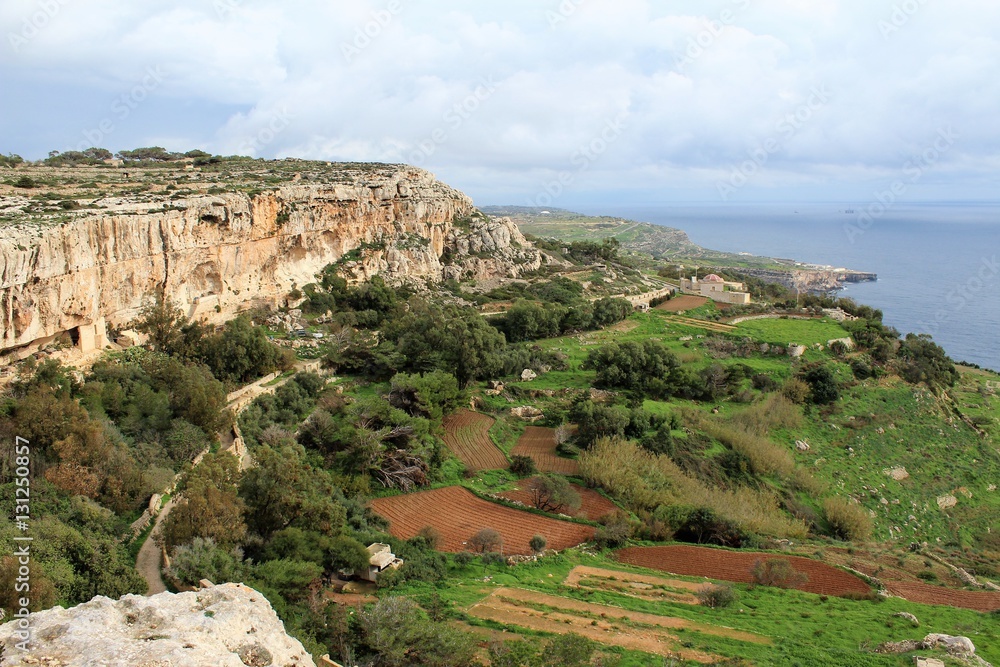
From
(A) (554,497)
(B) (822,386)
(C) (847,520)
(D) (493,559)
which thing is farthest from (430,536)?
(B) (822,386)

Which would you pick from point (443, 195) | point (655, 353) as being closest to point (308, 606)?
point (655, 353)

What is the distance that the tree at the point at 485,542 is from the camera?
56.7 ft

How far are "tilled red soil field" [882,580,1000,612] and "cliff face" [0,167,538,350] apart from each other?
25.1 metres

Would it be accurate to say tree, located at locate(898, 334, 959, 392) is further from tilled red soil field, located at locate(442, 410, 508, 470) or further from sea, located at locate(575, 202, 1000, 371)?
tilled red soil field, located at locate(442, 410, 508, 470)

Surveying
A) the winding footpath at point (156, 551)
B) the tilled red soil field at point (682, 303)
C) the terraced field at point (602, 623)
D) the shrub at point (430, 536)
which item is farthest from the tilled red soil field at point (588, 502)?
the tilled red soil field at point (682, 303)

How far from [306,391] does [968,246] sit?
14368 cm

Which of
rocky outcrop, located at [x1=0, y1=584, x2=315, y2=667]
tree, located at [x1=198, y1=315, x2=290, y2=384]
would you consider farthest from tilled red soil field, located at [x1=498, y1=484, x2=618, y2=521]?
rocky outcrop, located at [x1=0, y1=584, x2=315, y2=667]

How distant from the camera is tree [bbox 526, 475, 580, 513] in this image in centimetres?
2050

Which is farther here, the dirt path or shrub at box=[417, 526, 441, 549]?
shrub at box=[417, 526, 441, 549]

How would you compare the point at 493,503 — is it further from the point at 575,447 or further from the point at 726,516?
the point at 726,516

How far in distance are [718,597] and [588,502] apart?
23.5 ft

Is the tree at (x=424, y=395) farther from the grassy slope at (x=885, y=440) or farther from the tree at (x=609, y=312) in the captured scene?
the tree at (x=609, y=312)

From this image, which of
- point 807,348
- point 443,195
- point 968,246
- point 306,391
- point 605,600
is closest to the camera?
point 605,600

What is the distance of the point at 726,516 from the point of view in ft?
64.2
